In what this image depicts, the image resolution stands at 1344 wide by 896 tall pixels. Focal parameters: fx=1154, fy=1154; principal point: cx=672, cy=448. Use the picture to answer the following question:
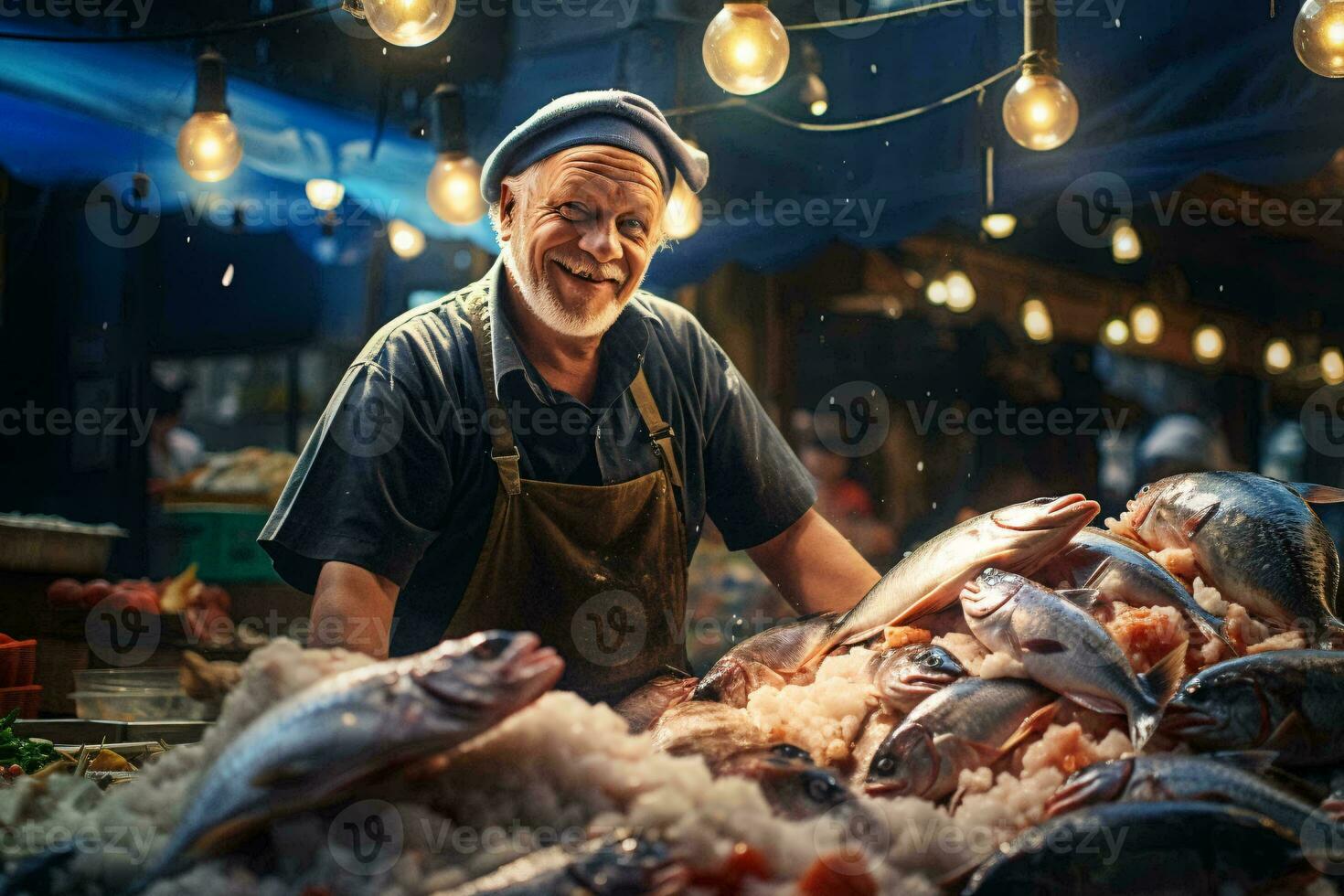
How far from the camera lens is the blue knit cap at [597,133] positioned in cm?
298

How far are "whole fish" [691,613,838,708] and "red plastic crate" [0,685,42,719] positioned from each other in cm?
236

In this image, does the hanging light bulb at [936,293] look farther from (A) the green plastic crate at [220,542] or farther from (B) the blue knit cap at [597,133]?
(B) the blue knit cap at [597,133]

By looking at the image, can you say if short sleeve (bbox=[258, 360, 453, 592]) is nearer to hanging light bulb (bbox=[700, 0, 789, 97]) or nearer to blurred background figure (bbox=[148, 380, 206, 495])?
hanging light bulb (bbox=[700, 0, 789, 97])

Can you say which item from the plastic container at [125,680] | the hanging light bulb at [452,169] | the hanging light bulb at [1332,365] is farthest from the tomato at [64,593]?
the hanging light bulb at [1332,365]

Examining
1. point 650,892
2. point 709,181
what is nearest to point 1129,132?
point 709,181

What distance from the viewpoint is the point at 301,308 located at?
25.1 feet

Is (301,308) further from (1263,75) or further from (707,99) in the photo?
(1263,75)

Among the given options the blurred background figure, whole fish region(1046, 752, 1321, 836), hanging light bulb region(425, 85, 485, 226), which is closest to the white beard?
whole fish region(1046, 752, 1321, 836)

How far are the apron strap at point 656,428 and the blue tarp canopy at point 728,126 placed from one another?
342cm

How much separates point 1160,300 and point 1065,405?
1138 millimetres

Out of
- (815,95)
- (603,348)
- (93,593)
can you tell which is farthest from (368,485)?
(815,95)

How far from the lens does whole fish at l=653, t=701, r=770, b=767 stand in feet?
5.97

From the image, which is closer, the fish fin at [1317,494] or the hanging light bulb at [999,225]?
the fish fin at [1317,494]

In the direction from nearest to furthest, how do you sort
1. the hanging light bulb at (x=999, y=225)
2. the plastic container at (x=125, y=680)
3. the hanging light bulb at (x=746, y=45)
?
the plastic container at (x=125, y=680) < the hanging light bulb at (x=746, y=45) < the hanging light bulb at (x=999, y=225)
